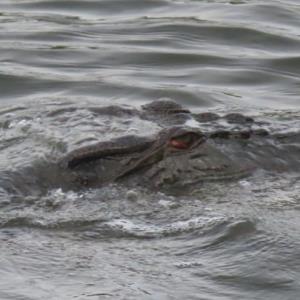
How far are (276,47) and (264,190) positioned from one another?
5761mm

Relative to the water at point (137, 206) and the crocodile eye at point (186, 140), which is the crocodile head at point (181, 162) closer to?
the crocodile eye at point (186, 140)

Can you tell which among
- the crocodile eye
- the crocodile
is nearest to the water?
the crocodile

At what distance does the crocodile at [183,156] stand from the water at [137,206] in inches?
3.8

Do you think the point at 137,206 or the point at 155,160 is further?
the point at 155,160

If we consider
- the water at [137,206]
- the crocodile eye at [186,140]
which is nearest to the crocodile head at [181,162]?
the crocodile eye at [186,140]

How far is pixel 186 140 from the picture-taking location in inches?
259

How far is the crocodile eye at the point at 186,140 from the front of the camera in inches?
258

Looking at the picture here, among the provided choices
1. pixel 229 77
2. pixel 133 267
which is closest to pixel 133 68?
pixel 229 77

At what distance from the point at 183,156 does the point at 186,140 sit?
0.34 ft

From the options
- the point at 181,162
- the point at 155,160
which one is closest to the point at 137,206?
the point at 155,160

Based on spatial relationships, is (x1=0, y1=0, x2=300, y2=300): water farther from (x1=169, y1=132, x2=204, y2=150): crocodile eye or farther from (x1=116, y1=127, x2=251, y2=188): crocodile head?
(x1=169, y1=132, x2=204, y2=150): crocodile eye

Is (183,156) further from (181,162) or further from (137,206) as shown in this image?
(137,206)

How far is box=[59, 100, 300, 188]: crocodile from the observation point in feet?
21.2

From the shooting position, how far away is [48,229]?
5992 mm
